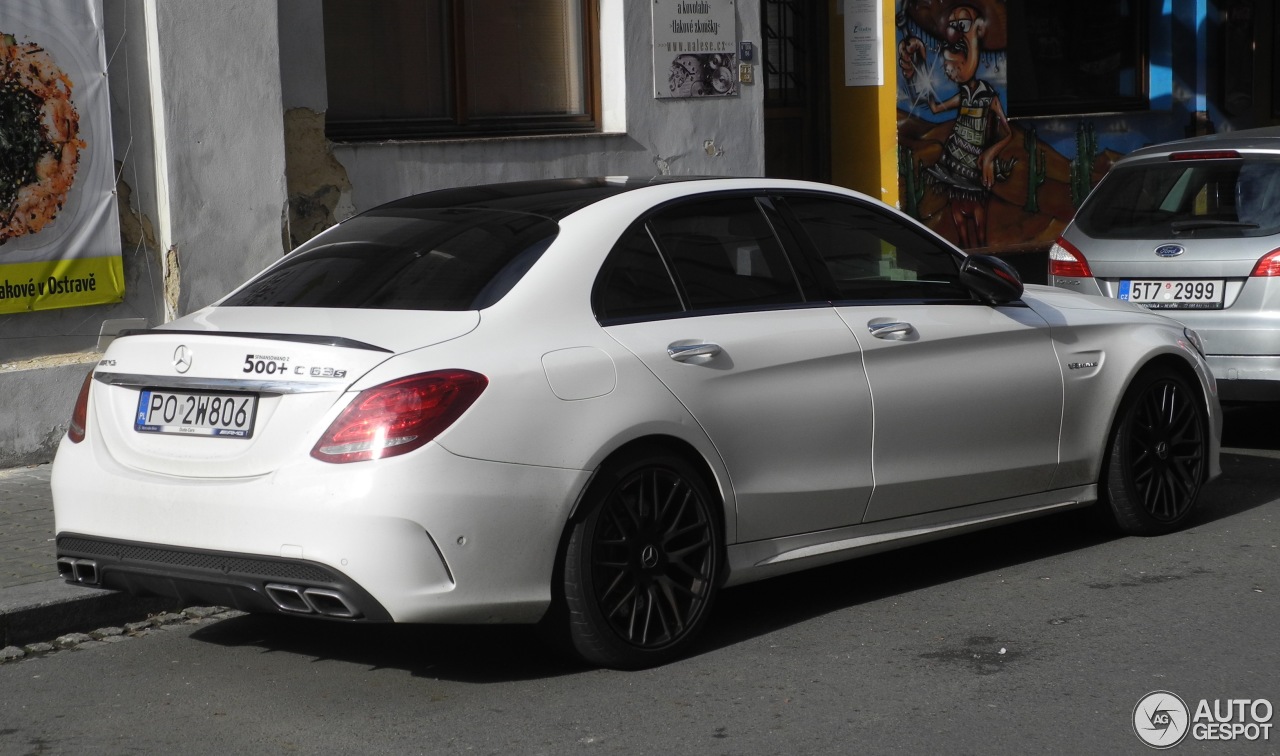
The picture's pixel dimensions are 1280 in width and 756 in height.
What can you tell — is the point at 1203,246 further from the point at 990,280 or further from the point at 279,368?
the point at 279,368

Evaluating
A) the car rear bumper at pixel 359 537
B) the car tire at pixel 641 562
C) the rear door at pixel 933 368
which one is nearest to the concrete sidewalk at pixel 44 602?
the car rear bumper at pixel 359 537

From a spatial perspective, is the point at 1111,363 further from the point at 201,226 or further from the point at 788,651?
the point at 201,226

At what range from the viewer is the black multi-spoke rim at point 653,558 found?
515 cm

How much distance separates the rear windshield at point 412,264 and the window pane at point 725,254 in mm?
484

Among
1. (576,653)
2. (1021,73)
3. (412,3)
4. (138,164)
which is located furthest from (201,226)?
(1021,73)

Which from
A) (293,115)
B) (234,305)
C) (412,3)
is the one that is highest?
(412,3)

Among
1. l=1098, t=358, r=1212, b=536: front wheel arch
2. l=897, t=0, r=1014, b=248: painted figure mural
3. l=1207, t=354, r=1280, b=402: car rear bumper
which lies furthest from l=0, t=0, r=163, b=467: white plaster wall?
l=897, t=0, r=1014, b=248: painted figure mural

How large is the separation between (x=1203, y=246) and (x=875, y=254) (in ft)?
10.3

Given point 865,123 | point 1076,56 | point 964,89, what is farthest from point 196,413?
point 1076,56

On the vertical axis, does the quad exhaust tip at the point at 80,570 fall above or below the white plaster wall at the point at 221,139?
below

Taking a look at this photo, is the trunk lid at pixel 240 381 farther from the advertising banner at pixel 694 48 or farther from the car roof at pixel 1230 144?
the advertising banner at pixel 694 48

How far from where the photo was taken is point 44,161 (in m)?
8.88

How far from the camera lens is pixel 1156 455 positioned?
7.13 metres

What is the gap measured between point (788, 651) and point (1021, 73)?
37.6 feet
